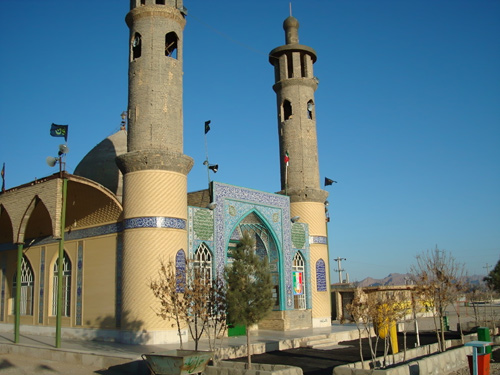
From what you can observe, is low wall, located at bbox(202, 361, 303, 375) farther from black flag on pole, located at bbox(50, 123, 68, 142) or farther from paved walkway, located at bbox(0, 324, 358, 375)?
black flag on pole, located at bbox(50, 123, 68, 142)

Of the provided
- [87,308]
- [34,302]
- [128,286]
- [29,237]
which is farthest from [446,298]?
[29,237]

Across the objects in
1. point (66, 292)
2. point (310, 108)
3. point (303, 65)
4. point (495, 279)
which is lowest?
point (495, 279)

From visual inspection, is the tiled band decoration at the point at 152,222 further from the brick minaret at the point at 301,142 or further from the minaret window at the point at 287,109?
the minaret window at the point at 287,109

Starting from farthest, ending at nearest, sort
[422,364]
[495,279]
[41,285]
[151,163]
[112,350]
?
1. [495,279]
2. [41,285]
3. [151,163]
4. [112,350]
5. [422,364]

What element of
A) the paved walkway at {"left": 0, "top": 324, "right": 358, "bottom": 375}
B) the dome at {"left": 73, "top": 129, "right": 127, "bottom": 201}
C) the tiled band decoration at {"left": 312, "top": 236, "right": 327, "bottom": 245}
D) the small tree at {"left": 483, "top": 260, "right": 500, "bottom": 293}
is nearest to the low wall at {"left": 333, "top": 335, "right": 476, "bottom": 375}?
the paved walkway at {"left": 0, "top": 324, "right": 358, "bottom": 375}

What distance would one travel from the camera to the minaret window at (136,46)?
17906 millimetres

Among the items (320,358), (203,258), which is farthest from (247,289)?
(203,258)

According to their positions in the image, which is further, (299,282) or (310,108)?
(310,108)

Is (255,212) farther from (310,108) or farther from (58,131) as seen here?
(58,131)

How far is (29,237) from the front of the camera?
2077 cm

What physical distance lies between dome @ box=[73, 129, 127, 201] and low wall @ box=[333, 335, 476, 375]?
12617 mm

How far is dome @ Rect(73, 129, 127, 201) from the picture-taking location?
21078mm

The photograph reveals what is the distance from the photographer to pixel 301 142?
22.9 m

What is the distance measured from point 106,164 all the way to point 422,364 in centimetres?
1561
